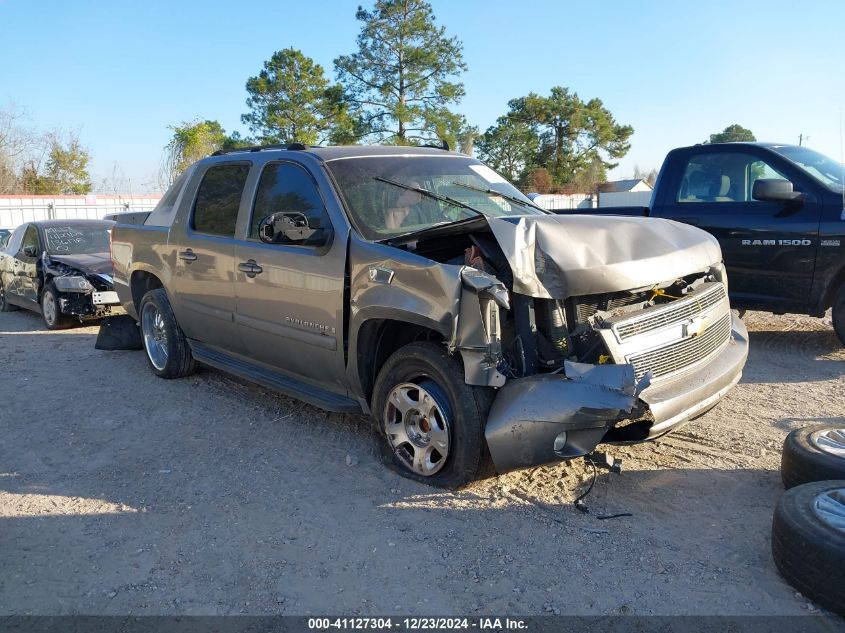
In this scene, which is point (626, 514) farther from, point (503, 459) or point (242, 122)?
point (242, 122)

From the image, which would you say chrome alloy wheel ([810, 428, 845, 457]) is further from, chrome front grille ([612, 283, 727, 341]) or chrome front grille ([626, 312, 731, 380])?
chrome front grille ([612, 283, 727, 341])

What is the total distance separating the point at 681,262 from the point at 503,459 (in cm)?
159

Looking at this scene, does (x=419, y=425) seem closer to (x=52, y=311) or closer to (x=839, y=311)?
(x=839, y=311)

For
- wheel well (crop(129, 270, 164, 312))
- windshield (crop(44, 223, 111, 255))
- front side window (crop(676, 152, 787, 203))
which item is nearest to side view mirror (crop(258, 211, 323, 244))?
wheel well (crop(129, 270, 164, 312))

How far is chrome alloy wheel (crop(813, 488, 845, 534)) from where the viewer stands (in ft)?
8.99

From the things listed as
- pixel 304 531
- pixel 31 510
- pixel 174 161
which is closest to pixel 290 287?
pixel 304 531

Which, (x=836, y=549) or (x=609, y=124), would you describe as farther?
(x=609, y=124)

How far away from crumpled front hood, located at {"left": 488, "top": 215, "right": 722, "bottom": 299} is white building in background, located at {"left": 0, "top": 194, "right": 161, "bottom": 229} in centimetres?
2314

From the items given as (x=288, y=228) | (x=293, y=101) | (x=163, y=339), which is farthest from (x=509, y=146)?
(x=288, y=228)

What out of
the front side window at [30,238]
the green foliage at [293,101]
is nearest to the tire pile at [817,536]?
the front side window at [30,238]

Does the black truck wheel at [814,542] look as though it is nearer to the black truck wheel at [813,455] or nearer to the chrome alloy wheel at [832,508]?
the chrome alloy wheel at [832,508]

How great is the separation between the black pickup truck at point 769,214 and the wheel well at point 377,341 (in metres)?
3.98

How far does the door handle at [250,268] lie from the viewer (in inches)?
190

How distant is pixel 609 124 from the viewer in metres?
56.3
